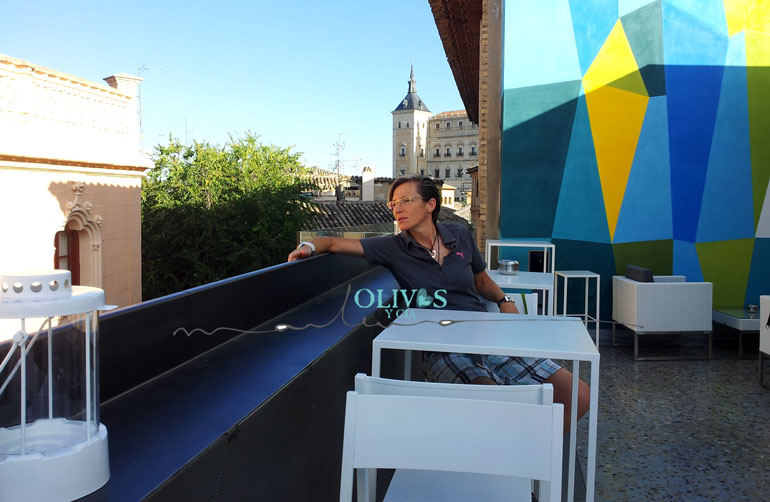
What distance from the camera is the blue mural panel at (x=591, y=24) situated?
5.52 metres

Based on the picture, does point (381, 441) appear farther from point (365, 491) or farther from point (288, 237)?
point (288, 237)

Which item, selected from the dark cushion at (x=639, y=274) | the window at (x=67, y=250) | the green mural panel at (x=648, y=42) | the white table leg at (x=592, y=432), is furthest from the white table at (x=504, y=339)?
the window at (x=67, y=250)

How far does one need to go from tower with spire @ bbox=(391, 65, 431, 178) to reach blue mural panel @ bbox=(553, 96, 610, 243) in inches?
2978

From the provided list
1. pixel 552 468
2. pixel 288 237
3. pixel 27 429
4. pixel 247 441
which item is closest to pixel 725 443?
pixel 552 468

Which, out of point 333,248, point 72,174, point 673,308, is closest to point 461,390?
point 333,248

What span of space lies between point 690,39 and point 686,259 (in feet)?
6.09

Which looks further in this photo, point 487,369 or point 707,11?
point 707,11

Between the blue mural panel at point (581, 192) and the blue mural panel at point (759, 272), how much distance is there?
1.25 m

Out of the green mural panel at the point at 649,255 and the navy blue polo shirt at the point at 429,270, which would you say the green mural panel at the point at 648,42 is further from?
the navy blue polo shirt at the point at 429,270

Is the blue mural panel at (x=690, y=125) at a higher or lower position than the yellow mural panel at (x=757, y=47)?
lower

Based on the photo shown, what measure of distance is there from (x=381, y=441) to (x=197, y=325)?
2.61ft

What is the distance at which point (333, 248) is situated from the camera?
2.67 metres

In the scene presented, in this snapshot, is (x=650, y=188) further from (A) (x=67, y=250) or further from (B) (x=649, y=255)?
(A) (x=67, y=250)

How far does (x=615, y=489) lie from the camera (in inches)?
104
